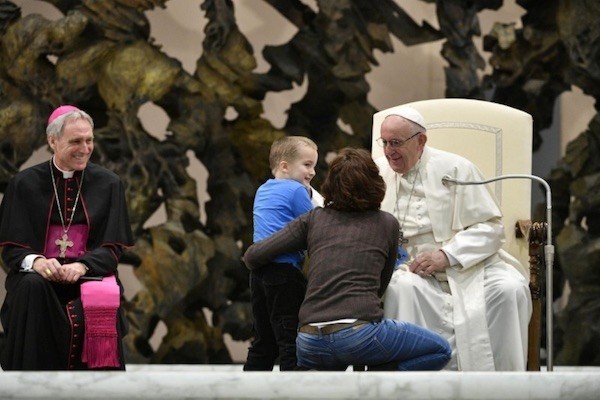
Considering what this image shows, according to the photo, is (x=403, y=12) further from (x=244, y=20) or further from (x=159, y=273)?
(x=159, y=273)

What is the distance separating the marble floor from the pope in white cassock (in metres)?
1.34

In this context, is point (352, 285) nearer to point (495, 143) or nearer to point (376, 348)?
point (376, 348)

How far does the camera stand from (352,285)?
6.05 meters

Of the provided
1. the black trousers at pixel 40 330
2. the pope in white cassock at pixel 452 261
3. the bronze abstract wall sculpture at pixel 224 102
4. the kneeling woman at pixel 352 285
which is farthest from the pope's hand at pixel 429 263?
the bronze abstract wall sculpture at pixel 224 102

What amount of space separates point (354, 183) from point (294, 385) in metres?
1.03

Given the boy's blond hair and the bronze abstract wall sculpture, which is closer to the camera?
the boy's blond hair

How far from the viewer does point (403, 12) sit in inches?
457

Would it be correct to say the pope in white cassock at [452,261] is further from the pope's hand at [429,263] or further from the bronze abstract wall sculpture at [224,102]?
the bronze abstract wall sculpture at [224,102]

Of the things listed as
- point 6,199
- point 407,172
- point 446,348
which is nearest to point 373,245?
point 446,348

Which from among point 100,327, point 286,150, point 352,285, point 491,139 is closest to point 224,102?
point 491,139

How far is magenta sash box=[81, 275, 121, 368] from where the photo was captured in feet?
21.2

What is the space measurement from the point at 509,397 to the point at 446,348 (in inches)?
29.4

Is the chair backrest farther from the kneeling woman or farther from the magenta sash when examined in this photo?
the magenta sash

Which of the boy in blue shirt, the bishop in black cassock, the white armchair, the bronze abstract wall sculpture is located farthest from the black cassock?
the bronze abstract wall sculpture
